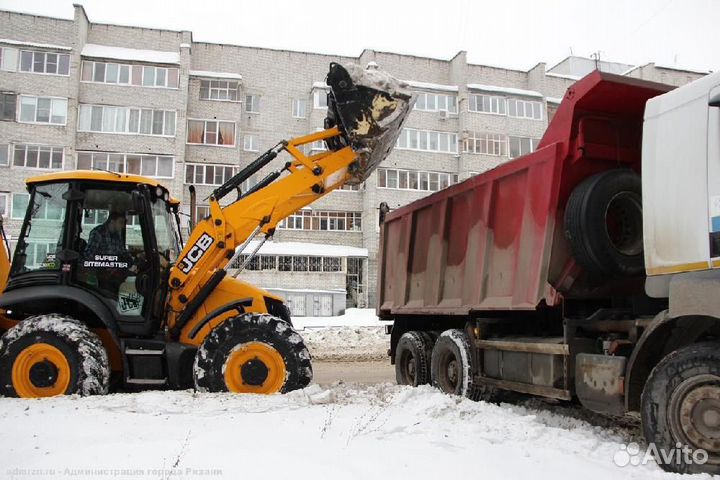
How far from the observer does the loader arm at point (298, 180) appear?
742 cm

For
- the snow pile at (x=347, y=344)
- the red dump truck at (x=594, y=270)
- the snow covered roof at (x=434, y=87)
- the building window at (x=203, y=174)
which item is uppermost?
the snow covered roof at (x=434, y=87)

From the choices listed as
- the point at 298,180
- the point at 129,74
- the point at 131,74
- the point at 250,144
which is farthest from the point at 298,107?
the point at 298,180

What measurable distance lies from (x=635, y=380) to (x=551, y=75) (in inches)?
1791

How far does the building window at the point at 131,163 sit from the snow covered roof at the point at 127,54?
6.00 m

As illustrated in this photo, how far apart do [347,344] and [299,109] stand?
28.0 metres

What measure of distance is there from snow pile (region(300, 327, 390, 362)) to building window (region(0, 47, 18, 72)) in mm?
27782

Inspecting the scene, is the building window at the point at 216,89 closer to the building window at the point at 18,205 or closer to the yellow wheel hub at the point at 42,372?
the building window at the point at 18,205

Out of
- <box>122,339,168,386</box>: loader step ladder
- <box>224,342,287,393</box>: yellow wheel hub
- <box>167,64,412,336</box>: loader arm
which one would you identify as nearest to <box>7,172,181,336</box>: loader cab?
<box>122,339,168,386</box>: loader step ladder

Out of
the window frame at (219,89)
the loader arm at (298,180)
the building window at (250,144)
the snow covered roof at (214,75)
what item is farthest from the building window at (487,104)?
the loader arm at (298,180)

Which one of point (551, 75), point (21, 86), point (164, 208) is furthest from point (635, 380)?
point (551, 75)

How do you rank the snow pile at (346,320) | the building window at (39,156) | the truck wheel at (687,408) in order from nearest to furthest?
the truck wheel at (687,408) → the snow pile at (346,320) → the building window at (39,156)

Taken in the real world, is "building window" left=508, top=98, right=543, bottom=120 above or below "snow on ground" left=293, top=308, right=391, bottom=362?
above

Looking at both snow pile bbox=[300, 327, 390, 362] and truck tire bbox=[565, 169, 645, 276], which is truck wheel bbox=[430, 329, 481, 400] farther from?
snow pile bbox=[300, 327, 390, 362]

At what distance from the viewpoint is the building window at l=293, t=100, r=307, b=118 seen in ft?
139
